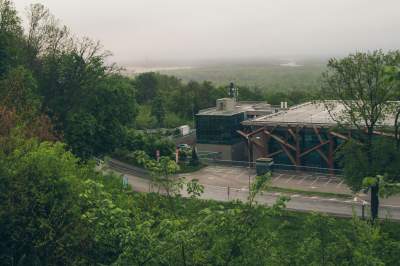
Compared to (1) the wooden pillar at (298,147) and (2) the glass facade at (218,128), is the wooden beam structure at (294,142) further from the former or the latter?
(2) the glass facade at (218,128)

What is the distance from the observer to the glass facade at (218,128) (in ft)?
199

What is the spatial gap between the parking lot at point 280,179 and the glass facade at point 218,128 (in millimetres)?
5262

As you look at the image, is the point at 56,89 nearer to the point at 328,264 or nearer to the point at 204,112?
the point at 204,112

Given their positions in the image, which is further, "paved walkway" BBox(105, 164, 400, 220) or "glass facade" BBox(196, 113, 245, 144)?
"glass facade" BBox(196, 113, 245, 144)

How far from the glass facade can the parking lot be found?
5262mm

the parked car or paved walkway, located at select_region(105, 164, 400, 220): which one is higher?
the parked car

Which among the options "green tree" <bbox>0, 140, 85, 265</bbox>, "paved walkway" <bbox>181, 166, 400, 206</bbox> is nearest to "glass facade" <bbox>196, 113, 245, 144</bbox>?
"paved walkway" <bbox>181, 166, 400, 206</bbox>

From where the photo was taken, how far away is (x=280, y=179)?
5066 centimetres

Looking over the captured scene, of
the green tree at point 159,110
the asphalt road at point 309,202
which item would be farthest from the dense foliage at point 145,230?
the green tree at point 159,110

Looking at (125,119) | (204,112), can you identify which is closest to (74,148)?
(125,119)

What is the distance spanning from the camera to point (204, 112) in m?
64.3

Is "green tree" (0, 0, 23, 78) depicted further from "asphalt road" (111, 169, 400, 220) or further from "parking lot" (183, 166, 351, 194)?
"parking lot" (183, 166, 351, 194)

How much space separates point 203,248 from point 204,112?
5299 cm

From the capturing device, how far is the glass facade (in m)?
60.8
